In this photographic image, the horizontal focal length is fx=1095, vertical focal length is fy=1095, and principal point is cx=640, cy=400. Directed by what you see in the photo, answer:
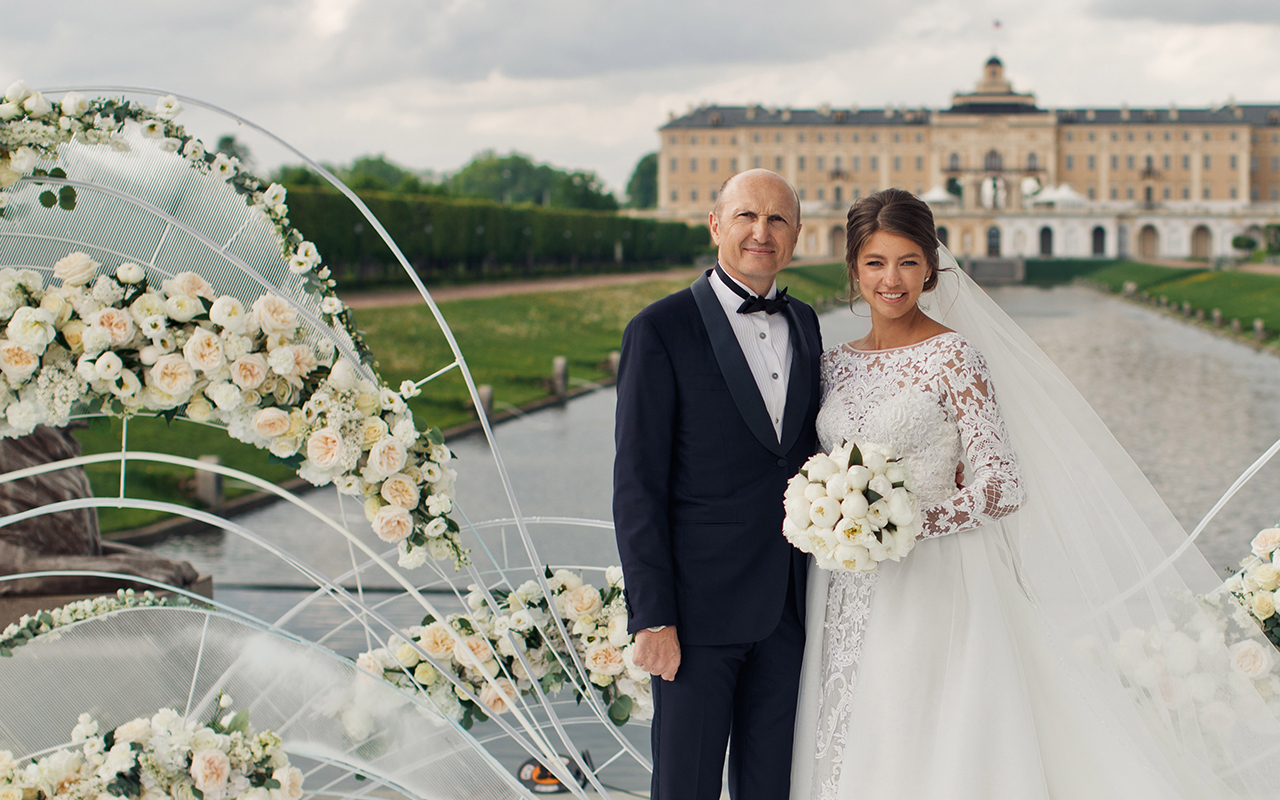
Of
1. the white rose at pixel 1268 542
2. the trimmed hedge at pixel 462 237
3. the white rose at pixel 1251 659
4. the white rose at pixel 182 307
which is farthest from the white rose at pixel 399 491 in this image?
the trimmed hedge at pixel 462 237

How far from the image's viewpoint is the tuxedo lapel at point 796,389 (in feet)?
7.58

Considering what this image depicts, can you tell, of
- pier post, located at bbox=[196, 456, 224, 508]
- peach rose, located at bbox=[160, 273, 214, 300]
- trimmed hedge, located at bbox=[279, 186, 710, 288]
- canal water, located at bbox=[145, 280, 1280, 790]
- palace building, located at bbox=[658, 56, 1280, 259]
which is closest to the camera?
peach rose, located at bbox=[160, 273, 214, 300]

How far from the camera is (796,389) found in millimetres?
2326

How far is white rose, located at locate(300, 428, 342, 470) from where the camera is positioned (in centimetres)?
258

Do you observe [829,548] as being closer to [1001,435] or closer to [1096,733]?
[1001,435]

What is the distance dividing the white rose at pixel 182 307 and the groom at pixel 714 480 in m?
1.03

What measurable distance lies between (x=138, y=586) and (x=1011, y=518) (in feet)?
12.8

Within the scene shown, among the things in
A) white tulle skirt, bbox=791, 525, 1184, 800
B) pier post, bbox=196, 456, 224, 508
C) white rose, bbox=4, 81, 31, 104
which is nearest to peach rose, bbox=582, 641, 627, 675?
white tulle skirt, bbox=791, 525, 1184, 800

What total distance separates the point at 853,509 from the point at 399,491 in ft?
3.82

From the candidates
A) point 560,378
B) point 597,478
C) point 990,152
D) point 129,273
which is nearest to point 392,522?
point 129,273

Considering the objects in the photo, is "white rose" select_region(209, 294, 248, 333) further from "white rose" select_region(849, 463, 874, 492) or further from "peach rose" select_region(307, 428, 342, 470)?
"white rose" select_region(849, 463, 874, 492)

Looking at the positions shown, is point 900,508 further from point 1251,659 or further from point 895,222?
point 1251,659

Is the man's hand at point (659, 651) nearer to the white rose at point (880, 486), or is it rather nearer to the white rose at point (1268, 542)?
the white rose at point (880, 486)

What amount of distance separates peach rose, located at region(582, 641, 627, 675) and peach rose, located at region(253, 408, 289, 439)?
109cm
